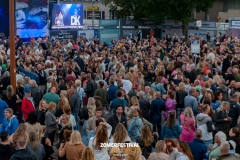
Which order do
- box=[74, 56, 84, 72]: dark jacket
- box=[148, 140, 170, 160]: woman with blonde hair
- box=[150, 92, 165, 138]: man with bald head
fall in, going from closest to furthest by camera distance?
box=[148, 140, 170, 160]: woman with blonde hair
box=[150, 92, 165, 138]: man with bald head
box=[74, 56, 84, 72]: dark jacket

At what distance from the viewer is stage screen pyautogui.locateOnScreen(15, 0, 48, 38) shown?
36.8 meters

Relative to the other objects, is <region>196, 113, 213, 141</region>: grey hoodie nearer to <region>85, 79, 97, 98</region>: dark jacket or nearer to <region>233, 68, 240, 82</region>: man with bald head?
<region>85, 79, 97, 98</region>: dark jacket

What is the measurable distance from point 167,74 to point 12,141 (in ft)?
36.9

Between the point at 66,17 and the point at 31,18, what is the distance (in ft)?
10.6

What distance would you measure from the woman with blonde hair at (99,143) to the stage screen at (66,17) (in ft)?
99.7

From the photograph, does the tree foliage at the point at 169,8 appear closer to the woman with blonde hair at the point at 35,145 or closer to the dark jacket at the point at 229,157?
the woman with blonde hair at the point at 35,145

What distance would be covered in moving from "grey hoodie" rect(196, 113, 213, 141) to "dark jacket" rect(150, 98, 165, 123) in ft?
7.19

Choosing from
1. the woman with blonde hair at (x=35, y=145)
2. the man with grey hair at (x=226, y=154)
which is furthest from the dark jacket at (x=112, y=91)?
the man with grey hair at (x=226, y=154)

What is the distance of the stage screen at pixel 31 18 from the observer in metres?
36.8

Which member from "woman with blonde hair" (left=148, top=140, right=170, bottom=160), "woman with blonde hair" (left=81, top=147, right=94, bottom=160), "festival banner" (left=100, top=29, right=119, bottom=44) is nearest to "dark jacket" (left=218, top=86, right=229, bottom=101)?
"woman with blonde hair" (left=148, top=140, right=170, bottom=160)

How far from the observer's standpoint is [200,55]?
24406mm

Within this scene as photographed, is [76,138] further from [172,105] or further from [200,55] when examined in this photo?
[200,55]

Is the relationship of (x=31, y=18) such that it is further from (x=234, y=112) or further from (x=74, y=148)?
(x=74, y=148)

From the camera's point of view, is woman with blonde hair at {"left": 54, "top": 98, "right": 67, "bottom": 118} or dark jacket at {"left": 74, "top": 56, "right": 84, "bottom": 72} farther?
dark jacket at {"left": 74, "top": 56, "right": 84, "bottom": 72}
